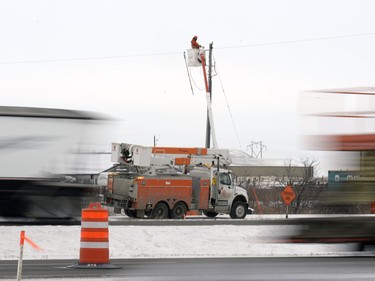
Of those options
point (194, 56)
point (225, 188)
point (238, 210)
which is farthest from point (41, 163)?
point (194, 56)

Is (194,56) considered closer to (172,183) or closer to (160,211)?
(172,183)

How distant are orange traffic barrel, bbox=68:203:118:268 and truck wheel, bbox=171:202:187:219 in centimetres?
2061

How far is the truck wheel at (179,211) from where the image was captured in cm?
3566

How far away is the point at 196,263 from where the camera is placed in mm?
16391

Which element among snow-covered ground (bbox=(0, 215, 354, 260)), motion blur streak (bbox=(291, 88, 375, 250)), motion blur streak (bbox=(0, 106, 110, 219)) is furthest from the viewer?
motion blur streak (bbox=(0, 106, 110, 219))

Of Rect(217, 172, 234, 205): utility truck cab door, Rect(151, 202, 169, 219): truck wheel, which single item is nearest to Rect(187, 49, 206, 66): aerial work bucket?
Rect(217, 172, 234, 205): utility truck cab door

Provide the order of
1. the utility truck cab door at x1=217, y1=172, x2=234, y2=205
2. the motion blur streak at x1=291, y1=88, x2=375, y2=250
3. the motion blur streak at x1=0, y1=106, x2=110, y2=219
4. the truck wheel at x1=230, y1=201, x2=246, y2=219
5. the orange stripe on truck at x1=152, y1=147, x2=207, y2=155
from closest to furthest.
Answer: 1. the motion blur streak at x1=291, y1=88, x2=375, y2=250
2. the motion blur streak at x1=0, y1=106, x2=110, y2=219
3. the orange stripe on truck at x1=152, y1=147, x2=207, y2=155
4. the utility truck cab door at x1=217, y1=172, x2=234, y2=205
5. the truck wheel at x1=230, y1=201, x2=246, y2=219

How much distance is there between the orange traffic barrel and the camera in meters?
14.9

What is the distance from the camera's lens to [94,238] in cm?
1485

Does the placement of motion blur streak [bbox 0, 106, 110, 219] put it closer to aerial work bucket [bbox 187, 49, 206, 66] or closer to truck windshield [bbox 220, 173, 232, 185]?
truck windshield [bbox 220, 173, 232, 185]

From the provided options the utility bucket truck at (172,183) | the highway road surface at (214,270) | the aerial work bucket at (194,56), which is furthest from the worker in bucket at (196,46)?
the highway road surface at (214,270)

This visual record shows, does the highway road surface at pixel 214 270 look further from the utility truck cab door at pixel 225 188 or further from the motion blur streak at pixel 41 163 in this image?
the utility truck cab door at pixel 225 188

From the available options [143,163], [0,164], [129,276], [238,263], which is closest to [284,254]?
[238,263]

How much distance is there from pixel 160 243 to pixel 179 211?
13460mm
